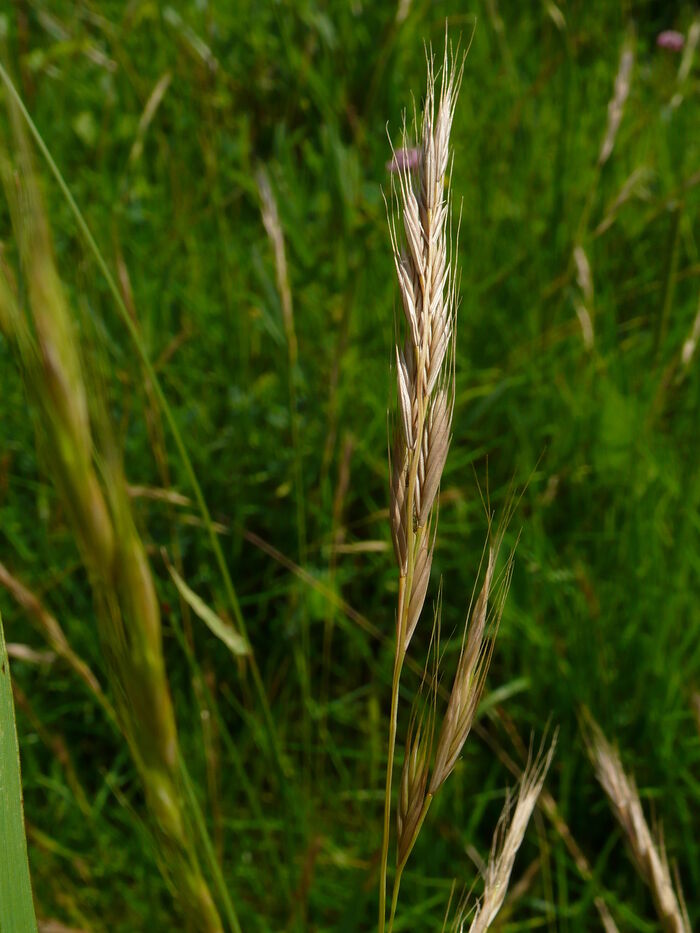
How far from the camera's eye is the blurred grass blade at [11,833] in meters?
0.47

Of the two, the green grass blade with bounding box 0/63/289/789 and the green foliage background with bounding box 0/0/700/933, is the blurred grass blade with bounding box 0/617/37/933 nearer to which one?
the green grass blade with bounding box 0/63/289/789

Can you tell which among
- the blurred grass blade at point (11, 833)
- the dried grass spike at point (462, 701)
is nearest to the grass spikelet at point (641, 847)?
the dried grass spike at point (462, 701)

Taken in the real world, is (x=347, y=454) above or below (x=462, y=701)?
below

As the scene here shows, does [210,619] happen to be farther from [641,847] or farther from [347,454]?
[347,454]

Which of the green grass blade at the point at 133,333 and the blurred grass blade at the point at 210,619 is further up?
the green grass blade at the point at 133,333

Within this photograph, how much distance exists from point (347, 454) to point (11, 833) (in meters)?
0.86

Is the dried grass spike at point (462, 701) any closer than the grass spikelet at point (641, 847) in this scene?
Yes

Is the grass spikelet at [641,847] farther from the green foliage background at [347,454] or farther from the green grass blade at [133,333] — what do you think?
the green grass blade at [133,333]

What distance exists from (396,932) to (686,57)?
163 centimetres

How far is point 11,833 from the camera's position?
0.48 m

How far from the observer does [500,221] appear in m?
1.87

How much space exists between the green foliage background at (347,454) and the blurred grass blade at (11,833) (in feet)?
1.48

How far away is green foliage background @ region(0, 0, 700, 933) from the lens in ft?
4.01

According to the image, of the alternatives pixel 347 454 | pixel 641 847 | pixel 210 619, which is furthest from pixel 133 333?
pixel 347 454
